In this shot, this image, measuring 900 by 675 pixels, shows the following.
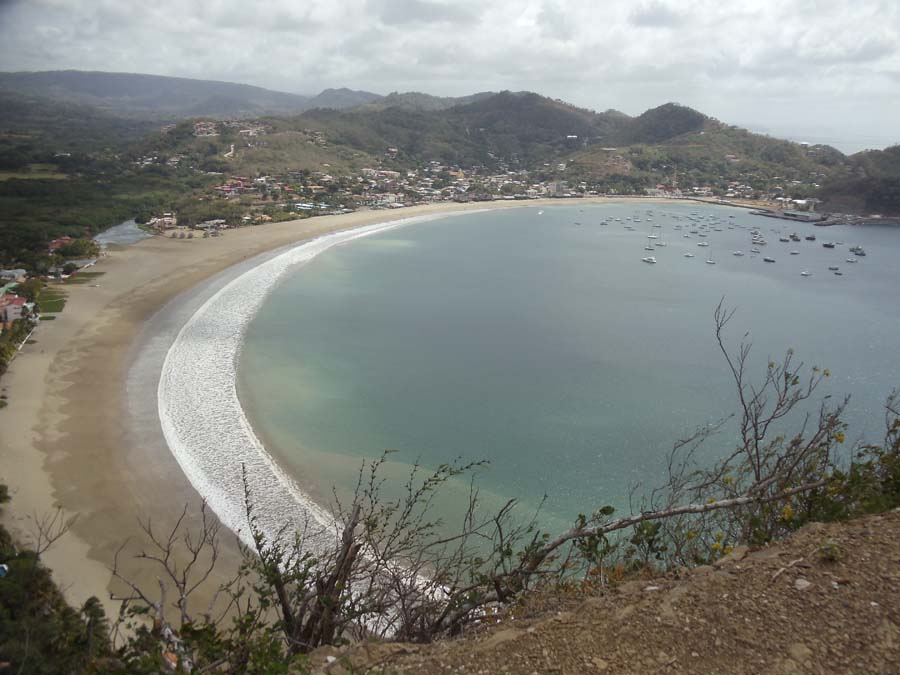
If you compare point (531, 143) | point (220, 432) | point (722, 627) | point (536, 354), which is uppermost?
point (531, 143)

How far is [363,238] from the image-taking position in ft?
122

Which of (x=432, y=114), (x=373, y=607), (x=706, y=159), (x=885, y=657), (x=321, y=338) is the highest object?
(x=432, y=114)

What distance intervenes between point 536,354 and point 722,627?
14.9 metres

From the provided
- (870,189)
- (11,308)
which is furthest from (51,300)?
(870,189)

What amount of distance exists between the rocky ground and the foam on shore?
2.87m

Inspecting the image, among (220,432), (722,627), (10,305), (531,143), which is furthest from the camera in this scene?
(531,143)

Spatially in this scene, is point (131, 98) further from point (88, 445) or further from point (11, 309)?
point (88, 445)

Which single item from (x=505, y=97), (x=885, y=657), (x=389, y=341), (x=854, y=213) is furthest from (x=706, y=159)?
(x=885, y=657)

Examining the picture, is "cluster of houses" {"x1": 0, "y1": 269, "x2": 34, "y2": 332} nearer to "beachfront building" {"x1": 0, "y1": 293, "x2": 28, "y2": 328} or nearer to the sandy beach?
"beachfront building" {"x1": 0, "y1": 293, "x2": 28, "y2": 328}

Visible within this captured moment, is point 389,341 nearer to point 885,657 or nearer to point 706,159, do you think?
point 885,657

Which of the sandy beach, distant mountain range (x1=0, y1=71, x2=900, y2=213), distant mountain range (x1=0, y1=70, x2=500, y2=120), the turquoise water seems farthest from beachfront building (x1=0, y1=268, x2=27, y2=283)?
distant mountain range (x1=0, y1=70, x2=500, y2=120)

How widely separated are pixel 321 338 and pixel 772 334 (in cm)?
1514

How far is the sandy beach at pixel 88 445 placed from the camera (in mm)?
8680

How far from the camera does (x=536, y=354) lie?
688 inches
